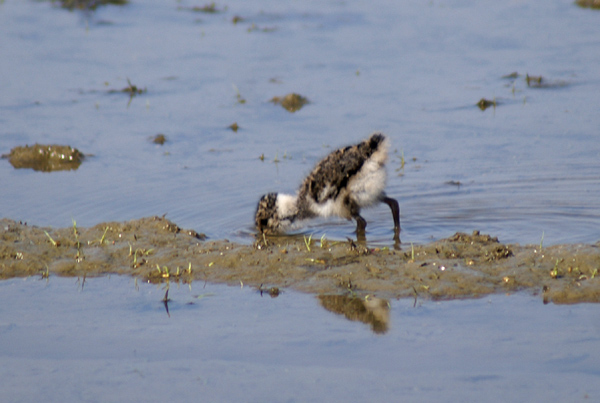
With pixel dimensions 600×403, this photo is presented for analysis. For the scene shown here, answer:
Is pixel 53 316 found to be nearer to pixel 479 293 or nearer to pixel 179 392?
pixel 179 392

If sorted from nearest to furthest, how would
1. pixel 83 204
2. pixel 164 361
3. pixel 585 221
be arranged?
1. pixel 164 361
2. pixel 585 221
3. pixel 83 204

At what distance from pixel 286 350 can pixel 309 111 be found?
6.21m

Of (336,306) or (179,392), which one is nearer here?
(179,392)

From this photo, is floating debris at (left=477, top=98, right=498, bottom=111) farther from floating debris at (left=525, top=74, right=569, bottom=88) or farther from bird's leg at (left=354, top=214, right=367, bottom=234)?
bird's leg at (left=354, top=214, right=367, bottom=234)

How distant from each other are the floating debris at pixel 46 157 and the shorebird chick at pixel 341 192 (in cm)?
280

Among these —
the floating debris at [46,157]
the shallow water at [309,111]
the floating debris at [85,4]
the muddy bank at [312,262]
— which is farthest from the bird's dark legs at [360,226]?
the floating debris at [85,4]

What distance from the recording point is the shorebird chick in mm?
7133

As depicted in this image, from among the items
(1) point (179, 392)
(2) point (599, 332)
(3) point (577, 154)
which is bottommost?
(1) point (179, 392)

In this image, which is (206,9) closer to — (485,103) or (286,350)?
(485,103)

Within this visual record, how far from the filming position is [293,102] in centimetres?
1059

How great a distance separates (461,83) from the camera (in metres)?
11.1

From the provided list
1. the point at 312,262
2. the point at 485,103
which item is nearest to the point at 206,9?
the point at 485,103

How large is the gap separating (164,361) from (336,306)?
122 cm

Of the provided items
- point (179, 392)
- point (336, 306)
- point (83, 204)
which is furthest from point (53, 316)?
point (83, 204)
